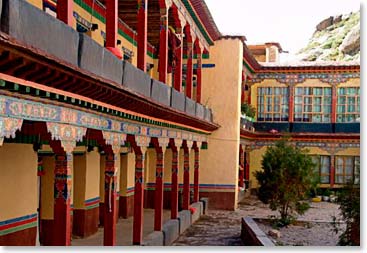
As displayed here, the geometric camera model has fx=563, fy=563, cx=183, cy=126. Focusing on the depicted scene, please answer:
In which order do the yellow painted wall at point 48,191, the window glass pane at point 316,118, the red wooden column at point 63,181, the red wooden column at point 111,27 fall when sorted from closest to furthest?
the red wooden column at point 63,181 → the red wooden column at point 111,27 → the yellow painted wall at point 48,191 → the window glass pane at point 316,118

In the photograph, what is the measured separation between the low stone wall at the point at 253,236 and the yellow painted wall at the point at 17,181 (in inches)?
174

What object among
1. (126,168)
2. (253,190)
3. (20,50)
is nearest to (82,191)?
(126,168)

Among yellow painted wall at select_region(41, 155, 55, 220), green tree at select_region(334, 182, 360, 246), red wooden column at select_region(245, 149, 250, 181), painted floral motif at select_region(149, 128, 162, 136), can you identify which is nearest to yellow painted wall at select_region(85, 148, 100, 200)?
yellow painted wall at select_region(41, 155, 55, 220)

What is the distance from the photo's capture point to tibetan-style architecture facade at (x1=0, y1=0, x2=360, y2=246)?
600 centimetres

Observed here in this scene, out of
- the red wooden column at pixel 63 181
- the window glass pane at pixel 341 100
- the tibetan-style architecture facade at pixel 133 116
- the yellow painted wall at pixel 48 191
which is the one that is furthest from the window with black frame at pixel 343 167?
the red wooden column at pixel 63 181

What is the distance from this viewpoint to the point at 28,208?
401 inches

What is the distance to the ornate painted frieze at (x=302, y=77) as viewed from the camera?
25312 mm

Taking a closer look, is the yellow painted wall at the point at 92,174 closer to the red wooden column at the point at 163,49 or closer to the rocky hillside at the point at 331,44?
the red wooden column at the point at 163,49

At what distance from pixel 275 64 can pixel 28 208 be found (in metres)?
17.8

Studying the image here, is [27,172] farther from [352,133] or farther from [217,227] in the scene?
[352,133]

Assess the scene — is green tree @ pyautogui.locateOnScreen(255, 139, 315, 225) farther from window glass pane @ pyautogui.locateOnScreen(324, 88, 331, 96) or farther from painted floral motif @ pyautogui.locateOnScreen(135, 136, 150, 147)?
window glass pane @ pyautogui.locateOnScreen(324, 88, 331, 96)

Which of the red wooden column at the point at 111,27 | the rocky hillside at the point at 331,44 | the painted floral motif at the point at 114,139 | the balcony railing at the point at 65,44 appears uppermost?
the rocky hillside at the point at 331,44

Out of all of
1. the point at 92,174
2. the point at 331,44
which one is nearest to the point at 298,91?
the point at 331,44

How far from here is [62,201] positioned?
7215mm
